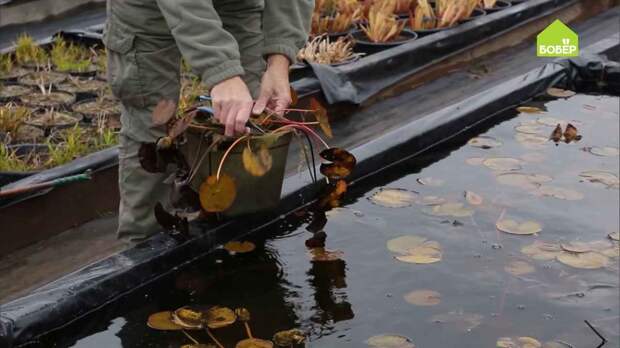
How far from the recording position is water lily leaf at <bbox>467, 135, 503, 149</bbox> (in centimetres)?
400

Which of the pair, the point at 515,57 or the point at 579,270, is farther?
the point at 515,57

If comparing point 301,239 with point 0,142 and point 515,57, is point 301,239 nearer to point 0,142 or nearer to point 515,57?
point 0,142

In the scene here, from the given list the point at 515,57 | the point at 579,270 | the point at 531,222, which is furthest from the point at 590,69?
the point at 579,270

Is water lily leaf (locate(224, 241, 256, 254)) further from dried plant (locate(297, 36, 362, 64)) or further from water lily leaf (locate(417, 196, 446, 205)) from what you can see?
dried plant (locate(297, 36, 362, 64))

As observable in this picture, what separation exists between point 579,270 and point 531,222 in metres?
0.36

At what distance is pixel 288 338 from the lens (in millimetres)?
2482

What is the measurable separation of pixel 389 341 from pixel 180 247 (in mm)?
658

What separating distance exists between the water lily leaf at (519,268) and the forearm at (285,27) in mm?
922

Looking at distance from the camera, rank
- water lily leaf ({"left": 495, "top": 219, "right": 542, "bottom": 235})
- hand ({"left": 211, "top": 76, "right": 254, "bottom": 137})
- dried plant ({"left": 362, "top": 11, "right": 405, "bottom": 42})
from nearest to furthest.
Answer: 1. hand ({"left": 211, "top": 76, "right": 254, "bottom": 137})
2. water lily leaf ({"left": 495, "top": 219, "right": 542, "bottom": 235})
3. dried plant ({"left": 362, "top": 11, "right": 405, "bottom": 42})

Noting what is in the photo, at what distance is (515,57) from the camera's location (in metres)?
5.84

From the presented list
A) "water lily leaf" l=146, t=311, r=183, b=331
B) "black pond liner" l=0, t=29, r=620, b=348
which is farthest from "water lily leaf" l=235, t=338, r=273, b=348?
"black pond liner" l=0, t=29, r=620, b=348

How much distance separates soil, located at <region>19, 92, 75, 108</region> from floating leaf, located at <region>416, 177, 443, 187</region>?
1620 mm

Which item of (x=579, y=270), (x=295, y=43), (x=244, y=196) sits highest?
(x=295, y=43)

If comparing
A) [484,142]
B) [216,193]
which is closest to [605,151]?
[484,142]
